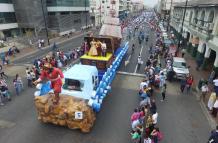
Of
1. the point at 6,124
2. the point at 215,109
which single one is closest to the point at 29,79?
the point at 6,124

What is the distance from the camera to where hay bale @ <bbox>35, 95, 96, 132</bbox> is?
31.0ft

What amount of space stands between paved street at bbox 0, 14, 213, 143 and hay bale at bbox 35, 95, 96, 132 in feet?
1.78

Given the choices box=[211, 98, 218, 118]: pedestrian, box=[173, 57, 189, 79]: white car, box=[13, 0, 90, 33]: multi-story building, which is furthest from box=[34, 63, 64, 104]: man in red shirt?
box=[13, 0, 90, 33]: multi-story building

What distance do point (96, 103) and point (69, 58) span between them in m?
14.0

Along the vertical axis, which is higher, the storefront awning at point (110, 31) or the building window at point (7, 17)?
the building window at point (7, 17)

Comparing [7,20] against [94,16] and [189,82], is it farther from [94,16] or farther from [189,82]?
[94,16]

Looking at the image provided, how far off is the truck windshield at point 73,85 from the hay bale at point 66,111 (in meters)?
0.55

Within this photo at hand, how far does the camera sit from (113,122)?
1116cm

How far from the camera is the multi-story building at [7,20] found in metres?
33.6

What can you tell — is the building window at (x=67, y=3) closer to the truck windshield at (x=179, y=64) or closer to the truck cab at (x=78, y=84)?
the truck windshield at (x=179, y=64)

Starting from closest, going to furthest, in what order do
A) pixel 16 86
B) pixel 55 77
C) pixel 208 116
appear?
pixel 55 77 < pixel 208 116 < pixel 16 86

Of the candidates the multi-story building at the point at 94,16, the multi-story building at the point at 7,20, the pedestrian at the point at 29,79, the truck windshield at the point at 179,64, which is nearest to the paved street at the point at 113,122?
the pedestrian at the point at 29,79

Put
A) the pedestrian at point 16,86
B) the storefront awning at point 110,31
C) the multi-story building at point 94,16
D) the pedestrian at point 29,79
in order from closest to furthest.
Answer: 1. the pedestrian at point 16,86
2. the pedestrian at point 29,79
3. the storefront awning at point 110,31
4. the multi-story building at point 94,16

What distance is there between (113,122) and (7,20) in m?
33.4
